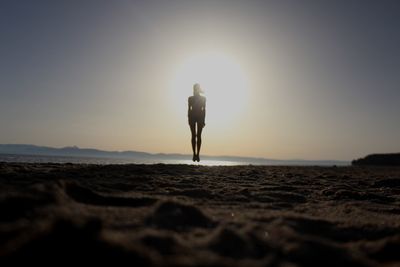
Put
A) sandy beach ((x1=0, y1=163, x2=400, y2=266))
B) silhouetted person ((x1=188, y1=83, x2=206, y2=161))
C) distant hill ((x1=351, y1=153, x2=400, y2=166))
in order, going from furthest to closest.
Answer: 1. distant hill ((x1=351, y1=153, x2=400, y2=166))
2. silhouetted person ((x1=188, y1=83, x2=206, y2=161))
3. sandy beach ((x1=0, y1=163, x2=400, y2=266))

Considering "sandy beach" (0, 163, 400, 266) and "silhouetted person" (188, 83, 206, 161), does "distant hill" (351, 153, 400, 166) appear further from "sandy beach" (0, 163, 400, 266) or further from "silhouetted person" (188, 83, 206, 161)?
"sandy beach" (0, 163, 400, 266)

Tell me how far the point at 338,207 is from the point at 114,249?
287 cm

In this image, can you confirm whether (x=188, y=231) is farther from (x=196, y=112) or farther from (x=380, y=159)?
(x=380, y=159)

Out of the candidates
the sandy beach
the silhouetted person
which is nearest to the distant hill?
the silhouetted person

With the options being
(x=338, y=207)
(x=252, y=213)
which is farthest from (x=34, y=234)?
(x=338, y=207)

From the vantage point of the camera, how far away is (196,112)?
41.4 ft

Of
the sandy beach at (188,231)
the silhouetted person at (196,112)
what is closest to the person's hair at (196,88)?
the silhouetted person at (196,112)

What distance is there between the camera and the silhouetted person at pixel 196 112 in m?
12.6

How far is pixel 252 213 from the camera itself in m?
3.16

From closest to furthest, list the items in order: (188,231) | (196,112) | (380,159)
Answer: (188,231) → (196,112) → (380,159)

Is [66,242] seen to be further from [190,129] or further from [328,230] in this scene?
[190,129]

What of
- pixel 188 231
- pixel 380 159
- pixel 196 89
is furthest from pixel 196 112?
pixel 380 159

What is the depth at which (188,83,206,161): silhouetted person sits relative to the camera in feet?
41.3

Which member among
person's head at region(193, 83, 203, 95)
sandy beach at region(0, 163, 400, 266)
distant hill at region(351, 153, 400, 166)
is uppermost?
person's head at region(193, 83, 203, 95)
